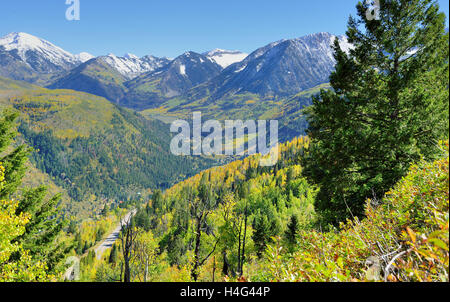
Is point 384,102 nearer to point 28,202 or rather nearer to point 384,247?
point 384,247

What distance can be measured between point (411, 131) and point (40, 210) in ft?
73.6

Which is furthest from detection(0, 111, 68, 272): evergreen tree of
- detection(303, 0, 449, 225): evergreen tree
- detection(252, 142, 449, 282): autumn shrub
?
detection(303, 0, 449, 225): evergreen tree

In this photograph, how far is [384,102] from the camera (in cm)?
1103

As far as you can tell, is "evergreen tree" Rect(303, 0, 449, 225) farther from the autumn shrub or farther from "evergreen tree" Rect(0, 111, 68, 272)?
"evergreen tree" Rect(0, 111, 68, 272)

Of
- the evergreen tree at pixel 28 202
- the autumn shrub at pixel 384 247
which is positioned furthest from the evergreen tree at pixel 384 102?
the evergreen tree at pixel 28 202

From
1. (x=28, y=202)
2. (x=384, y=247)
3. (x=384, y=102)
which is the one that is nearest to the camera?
(x=384, y=247)

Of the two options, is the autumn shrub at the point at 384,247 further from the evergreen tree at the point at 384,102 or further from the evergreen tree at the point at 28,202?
the evergreen tree at the point at 28,202

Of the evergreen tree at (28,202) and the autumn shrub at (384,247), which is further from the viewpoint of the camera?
the evergreen tree at (28,202)

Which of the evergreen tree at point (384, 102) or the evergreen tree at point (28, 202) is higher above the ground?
the evergreen tree at point (384, 102)

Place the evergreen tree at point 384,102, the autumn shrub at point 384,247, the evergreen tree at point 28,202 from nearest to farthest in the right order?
the autumn shrub at point 384,247 < the evergreen tree at point 384,102 < the evergreen tree at point 28,202

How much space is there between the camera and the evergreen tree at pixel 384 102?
31.0 feet

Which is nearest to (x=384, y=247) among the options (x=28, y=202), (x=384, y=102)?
(x=384, y=102)
